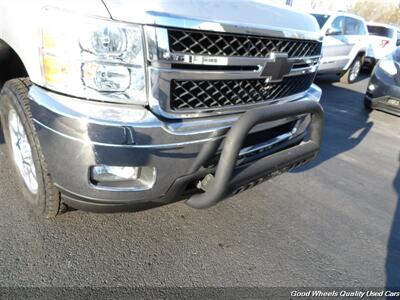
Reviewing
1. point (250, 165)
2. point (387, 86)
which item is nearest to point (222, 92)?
point (250, 165)

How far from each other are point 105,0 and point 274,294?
193cm

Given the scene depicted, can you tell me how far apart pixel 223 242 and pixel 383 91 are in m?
5.02

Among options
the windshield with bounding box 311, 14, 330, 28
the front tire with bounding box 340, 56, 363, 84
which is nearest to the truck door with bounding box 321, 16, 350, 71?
the windshield with bounding box 311, 14, 330, 28

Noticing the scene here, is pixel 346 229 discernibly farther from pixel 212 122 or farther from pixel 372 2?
pixel 372 2

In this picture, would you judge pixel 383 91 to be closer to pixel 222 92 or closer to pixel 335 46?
pixel 335 46

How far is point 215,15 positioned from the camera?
174cm

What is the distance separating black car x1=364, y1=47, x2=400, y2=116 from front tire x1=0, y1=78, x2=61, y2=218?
585 cm

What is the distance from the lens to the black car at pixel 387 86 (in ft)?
18.6

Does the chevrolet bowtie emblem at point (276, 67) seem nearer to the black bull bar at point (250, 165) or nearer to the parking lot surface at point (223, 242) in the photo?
the black bull bar at point (250, 165)

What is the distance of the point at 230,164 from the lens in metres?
1.78

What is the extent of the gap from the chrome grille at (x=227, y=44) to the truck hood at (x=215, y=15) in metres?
0.04

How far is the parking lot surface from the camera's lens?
6.53 feet

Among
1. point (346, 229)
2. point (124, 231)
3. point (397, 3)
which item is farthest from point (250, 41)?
point (397, 3)

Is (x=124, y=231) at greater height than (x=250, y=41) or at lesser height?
lesser
